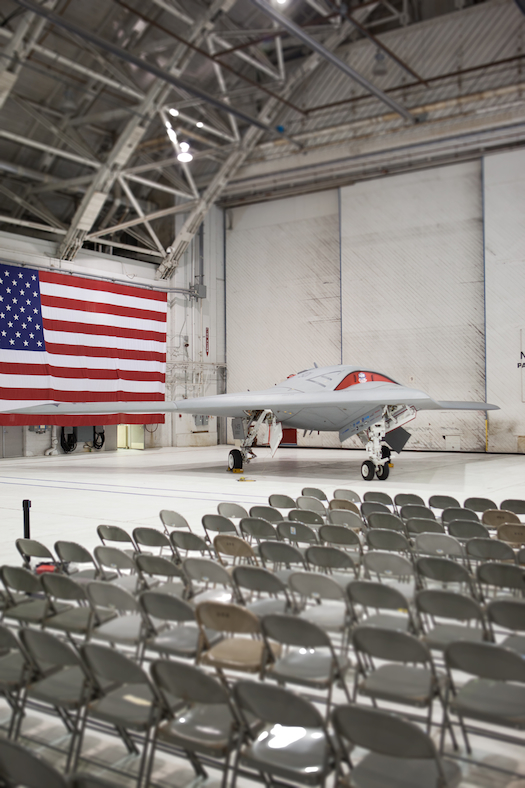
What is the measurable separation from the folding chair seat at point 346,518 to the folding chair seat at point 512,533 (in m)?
1.49

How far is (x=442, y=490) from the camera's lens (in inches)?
445

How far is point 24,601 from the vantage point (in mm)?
4352

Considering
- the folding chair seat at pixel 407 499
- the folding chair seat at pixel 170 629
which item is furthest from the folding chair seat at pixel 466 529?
the folding chair seat at pixel 170 629

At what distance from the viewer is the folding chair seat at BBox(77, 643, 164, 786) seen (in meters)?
2.48

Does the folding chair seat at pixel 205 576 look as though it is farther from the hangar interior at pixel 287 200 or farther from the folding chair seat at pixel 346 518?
the hangar interior at pixel 287 200

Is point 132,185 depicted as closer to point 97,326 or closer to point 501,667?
point 97,326

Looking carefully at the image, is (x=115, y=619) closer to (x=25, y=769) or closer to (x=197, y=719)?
(x=197, y=719)

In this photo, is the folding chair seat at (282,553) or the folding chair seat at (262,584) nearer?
the folding chair seat at (262,584)

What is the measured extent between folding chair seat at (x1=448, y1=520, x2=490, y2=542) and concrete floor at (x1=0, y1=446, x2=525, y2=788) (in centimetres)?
271

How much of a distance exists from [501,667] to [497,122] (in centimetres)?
2004

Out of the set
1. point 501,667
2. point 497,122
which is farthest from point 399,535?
point 497,122

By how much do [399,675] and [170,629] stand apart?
151cm

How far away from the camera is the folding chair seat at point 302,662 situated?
2.82 metres

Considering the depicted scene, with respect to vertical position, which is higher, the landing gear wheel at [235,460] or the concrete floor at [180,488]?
the landing gear wheel at [235,460]
